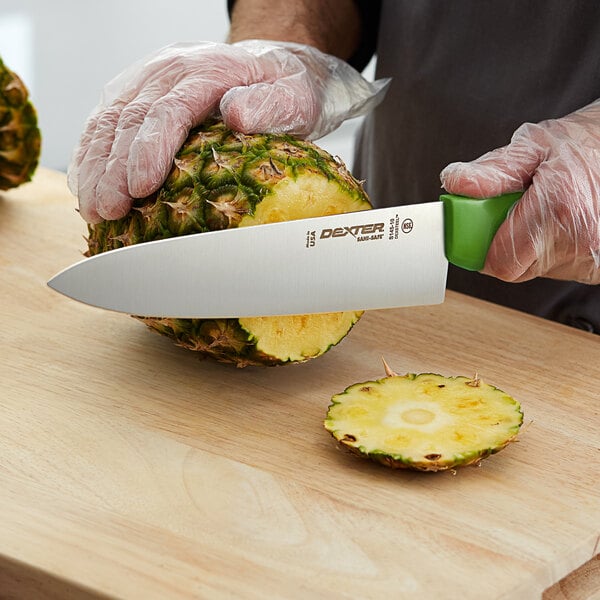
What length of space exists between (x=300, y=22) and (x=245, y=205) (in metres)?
0.77

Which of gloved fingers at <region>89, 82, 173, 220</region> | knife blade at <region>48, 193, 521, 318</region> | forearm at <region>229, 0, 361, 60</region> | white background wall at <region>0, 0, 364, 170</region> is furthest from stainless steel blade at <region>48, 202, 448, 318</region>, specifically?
white background wall at <region>0, 0, 364, 170</region>

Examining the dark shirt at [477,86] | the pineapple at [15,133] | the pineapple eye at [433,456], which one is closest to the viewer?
the pineapple eye at [433,456]

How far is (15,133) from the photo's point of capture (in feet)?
6.13

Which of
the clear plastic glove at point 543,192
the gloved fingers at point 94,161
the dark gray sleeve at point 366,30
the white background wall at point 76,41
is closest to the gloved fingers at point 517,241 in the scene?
the clear plastic glove at point 543,192

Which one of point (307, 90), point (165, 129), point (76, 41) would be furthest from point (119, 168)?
point (76, 41)

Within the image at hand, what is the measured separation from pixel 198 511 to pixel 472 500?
0.30m

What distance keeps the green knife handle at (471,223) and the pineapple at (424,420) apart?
0.16m

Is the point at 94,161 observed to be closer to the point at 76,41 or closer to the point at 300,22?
the point at 300,22

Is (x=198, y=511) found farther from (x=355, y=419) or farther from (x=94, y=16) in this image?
(x=94, y=16)

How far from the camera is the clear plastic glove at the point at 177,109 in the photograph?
4.25ft

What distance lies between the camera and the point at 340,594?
3.04 ft

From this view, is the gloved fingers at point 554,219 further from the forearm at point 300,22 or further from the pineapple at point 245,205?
the forearm at point 300,22

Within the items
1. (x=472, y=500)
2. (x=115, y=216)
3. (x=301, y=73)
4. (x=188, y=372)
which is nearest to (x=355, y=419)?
(x=472, y=500)

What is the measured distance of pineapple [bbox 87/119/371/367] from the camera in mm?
1241
